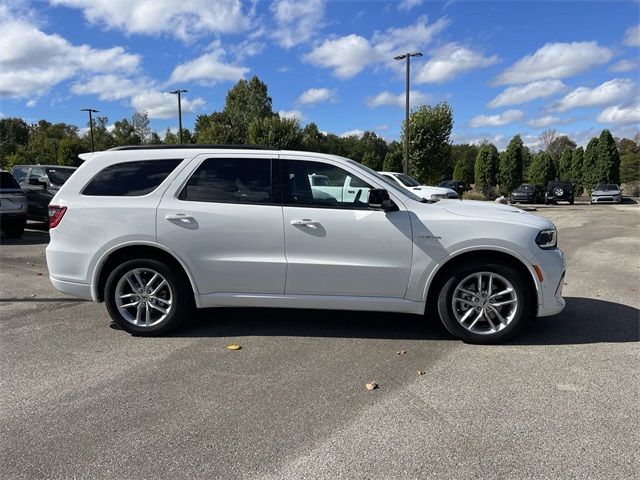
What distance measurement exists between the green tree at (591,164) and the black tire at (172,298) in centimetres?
4705

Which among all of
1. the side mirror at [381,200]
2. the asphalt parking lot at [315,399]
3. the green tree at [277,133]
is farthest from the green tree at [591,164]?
the side mirror at [381,200]

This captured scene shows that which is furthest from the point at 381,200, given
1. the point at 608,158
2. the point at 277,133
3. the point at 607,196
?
the point at 608,158

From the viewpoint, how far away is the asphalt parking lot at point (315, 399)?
2869 millimetres

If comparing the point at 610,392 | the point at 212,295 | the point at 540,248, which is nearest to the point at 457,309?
the point at 540,248

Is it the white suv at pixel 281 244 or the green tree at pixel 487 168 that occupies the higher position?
the green tree at pixel 487 168

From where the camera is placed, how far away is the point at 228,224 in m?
4.76

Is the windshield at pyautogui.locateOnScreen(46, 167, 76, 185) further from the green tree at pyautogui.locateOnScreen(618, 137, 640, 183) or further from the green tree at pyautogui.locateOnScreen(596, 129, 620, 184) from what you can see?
the green tree at pyautogui.locateOnScreen(618, 137, 640, 183)

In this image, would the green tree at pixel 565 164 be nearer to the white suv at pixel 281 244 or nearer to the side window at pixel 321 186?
the white suv at pixel 281 244

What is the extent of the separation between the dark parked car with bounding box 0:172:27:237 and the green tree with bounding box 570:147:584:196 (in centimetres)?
4643

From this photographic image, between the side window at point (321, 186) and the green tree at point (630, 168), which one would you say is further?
the green tree at point (630, 168)

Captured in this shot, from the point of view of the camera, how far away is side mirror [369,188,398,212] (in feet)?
15.1

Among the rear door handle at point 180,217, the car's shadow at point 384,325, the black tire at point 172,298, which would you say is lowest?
the car's shadow at point 384,325

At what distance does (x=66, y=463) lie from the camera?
286 centimetres

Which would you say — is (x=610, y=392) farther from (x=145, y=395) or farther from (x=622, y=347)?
(x=145, y=395)
